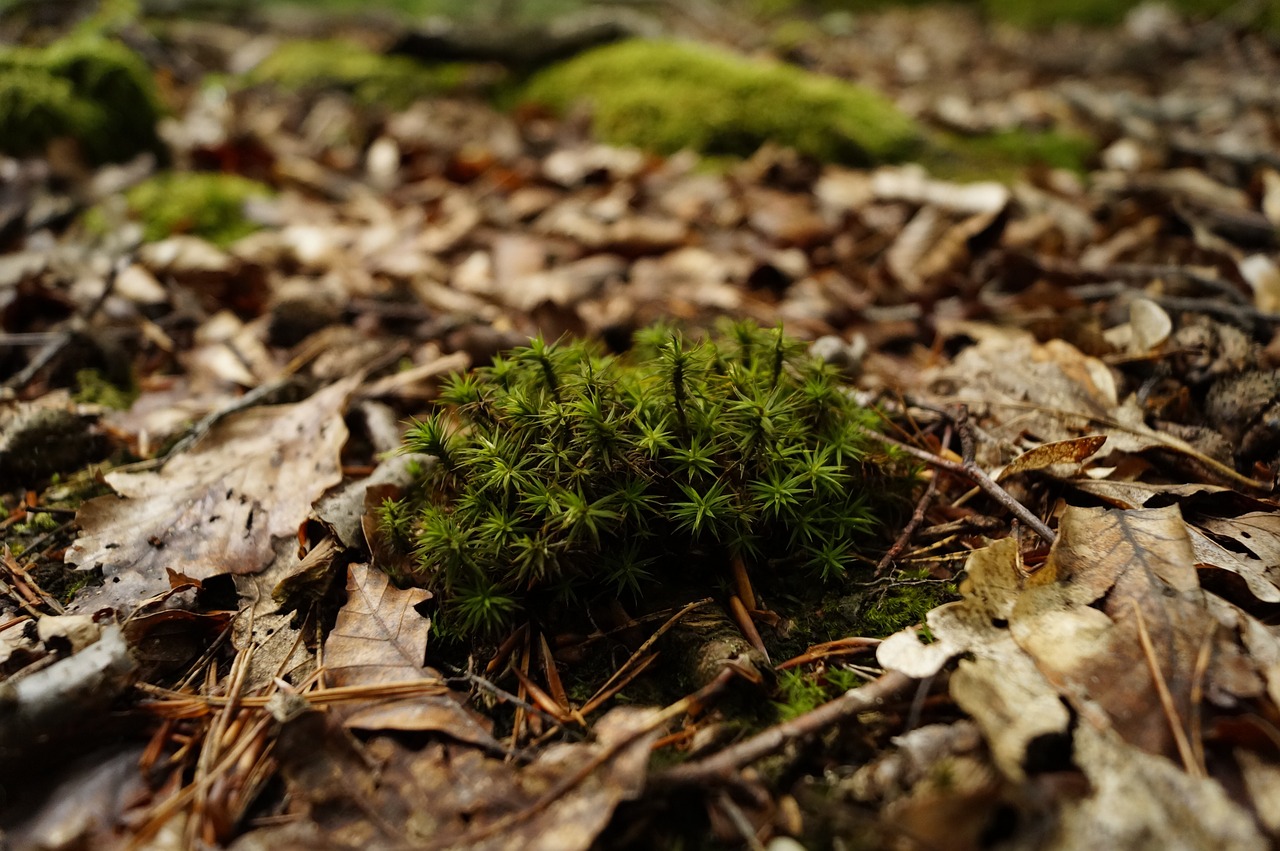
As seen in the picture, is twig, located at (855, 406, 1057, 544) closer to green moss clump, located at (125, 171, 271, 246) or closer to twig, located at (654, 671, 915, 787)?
twig, located at (654, 671, 915, 787)

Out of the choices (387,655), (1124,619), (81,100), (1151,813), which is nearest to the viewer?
(1151,813)

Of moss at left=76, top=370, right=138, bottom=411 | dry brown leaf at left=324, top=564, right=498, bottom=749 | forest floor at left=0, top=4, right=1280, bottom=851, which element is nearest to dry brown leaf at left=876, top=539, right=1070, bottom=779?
forest floor at left=0, top=4, right=1280, bottom=851

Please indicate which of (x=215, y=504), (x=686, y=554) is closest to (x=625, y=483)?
(x=686, y=554)

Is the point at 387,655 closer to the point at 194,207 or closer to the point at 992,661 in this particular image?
the point at 992,661

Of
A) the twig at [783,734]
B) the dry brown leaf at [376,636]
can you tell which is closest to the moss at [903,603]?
the twig at [783,734]

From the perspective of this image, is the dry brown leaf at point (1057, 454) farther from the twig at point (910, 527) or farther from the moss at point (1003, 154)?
the moss at point (1003, 154)

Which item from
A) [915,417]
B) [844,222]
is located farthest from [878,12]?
[915,417]
